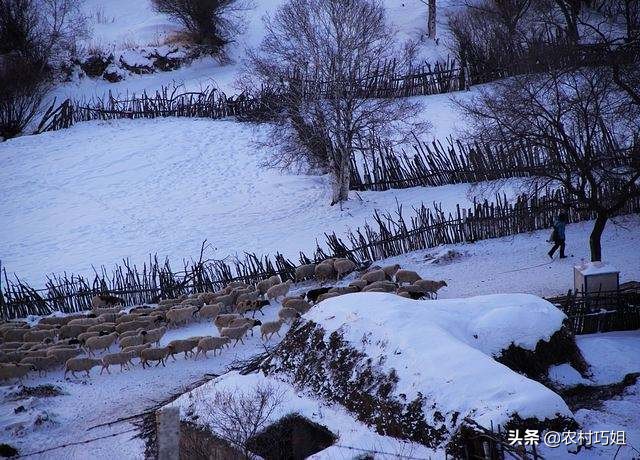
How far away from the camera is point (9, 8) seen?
1275 inches

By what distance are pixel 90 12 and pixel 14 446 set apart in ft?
113

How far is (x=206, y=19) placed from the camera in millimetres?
33094

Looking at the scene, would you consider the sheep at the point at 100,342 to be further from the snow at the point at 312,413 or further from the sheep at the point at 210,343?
the snow at the point at 312,413

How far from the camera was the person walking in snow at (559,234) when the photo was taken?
1466cm

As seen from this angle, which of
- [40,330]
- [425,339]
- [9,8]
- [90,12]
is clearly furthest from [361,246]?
[90,12]

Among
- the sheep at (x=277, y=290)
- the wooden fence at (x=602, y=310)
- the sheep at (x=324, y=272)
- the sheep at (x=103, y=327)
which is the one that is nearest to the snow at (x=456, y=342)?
the wooden fence at (x=602, y=310)

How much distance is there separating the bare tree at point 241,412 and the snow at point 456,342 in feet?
4.03

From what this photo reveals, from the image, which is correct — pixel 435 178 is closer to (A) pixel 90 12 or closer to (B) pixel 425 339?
(B) pixel 425 339

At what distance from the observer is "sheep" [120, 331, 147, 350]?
1241 centimetres

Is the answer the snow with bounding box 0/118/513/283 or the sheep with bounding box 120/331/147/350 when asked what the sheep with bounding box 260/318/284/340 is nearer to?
the sheep with bounding box 120/331/147/350

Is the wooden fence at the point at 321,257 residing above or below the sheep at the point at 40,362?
above

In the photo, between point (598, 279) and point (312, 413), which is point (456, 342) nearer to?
point (312, 413)

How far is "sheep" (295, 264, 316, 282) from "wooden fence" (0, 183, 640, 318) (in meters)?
0.35

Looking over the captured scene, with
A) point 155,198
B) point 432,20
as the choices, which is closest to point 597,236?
point 155,198
